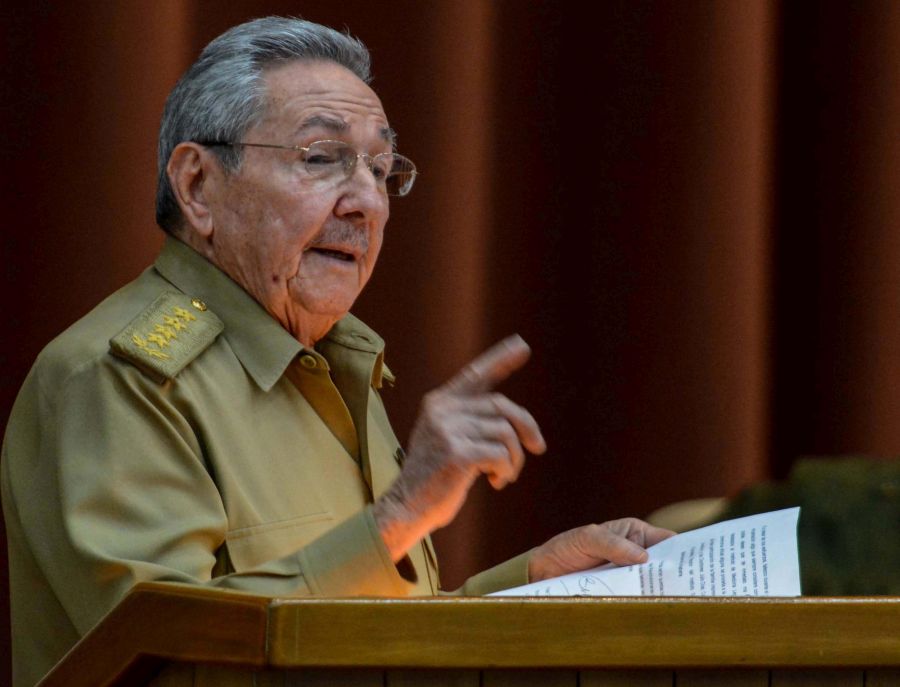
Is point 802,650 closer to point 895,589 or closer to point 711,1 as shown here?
point 895,589

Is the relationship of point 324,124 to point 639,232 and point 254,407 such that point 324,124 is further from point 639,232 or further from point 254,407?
point 639,232

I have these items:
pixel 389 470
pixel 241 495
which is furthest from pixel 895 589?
pixel 389 470

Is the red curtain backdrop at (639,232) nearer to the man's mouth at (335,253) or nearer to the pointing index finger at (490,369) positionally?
the man's mouth at (335,253)

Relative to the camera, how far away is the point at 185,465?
4.21ft

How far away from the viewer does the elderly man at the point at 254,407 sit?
1168 millimetres

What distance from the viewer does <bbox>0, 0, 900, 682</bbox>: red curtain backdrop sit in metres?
2.00

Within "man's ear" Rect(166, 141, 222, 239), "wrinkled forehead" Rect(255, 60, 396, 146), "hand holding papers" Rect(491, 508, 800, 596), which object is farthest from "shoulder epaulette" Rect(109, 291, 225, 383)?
"hand holding papers" Rect(491, 508, 800, 596)

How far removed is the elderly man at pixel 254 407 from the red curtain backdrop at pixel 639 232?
0.32m

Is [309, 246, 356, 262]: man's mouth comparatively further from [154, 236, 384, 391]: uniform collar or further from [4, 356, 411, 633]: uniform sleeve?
[4, 356, 411, 633]: uniform sleeve

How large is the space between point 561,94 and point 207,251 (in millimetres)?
756

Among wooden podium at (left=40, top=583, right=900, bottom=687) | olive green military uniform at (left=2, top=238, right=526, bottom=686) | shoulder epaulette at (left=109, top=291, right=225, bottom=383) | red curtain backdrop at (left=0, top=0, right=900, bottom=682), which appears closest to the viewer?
wooden podium at (left=40, top=583, right=900, bottom=687)

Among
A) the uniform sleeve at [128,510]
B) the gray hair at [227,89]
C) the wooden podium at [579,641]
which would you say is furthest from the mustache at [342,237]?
the wooden podium at [579,641]

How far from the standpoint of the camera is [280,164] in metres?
1.51

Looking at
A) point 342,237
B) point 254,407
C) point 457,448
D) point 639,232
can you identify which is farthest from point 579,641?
point 639,232
